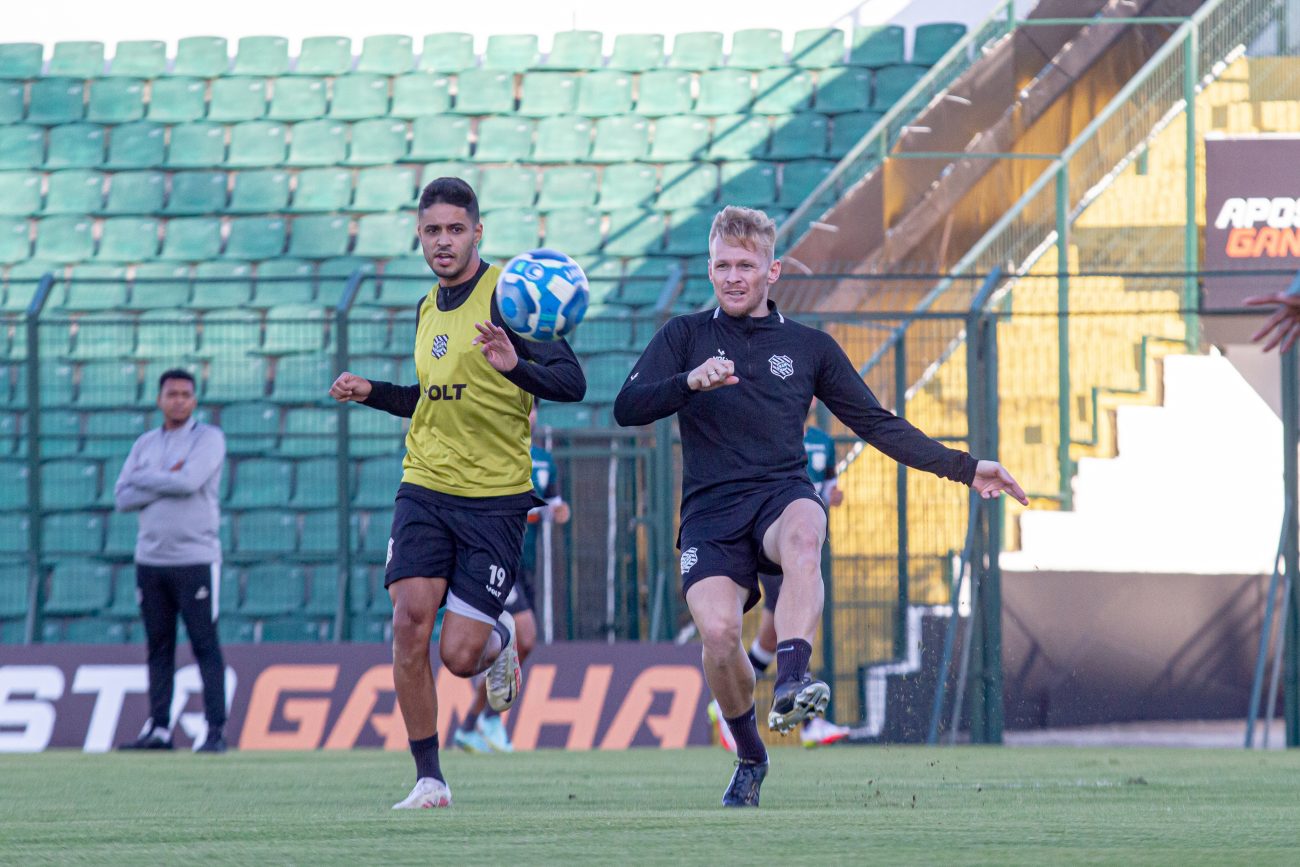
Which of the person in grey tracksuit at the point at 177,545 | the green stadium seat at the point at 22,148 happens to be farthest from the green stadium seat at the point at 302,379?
the green stadium seat at the point at 22,148

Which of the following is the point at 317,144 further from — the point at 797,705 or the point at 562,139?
the point at 797,705

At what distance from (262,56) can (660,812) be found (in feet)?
48.8

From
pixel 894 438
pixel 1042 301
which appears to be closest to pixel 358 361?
pixel 1042 301

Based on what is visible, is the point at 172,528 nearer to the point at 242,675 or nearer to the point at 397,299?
the point at 242,675

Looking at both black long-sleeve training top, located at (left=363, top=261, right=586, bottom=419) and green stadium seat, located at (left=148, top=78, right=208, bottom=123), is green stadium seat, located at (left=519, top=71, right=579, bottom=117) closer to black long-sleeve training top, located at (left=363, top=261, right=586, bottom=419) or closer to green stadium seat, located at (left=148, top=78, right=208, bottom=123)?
green stadium seat, located at (left=148, top=78, right=208, bottom=123)

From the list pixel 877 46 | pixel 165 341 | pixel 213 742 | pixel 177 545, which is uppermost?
pixel 877 46

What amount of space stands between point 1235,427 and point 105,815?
30.0ft

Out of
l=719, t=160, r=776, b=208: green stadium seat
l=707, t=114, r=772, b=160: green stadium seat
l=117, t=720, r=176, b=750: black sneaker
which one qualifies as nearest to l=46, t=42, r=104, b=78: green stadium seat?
l=707, t=114, r=772, b=160: green stadium seat

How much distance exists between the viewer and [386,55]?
18.9 m

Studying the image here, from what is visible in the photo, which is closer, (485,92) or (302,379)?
(302,379)

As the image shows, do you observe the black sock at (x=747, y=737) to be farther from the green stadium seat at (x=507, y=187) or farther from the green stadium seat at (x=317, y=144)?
the green stadium seat at (x=317, y=144)

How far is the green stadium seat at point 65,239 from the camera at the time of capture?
17.4 meters

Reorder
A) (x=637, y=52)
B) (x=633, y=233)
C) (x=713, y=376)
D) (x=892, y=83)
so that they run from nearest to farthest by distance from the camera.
Result: (x=713, y=376) < (x=633, y=233) < (x=892, y=83) < (x=637, y=52)

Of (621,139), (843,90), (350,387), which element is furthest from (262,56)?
(350,387)
